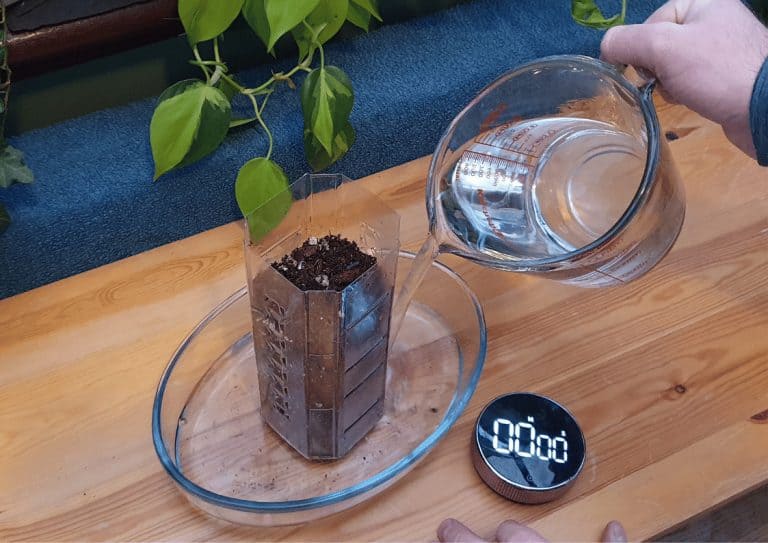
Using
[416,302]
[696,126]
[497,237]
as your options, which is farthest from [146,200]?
[696,126]

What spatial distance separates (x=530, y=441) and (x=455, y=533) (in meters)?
0.12

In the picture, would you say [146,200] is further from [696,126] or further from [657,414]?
[696,126]

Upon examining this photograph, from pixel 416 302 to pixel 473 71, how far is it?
16.2 inches

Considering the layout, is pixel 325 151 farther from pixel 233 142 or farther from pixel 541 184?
pixel 541 184

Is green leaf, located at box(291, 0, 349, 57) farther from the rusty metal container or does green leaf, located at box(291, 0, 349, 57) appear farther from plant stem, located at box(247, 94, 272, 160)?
the rusty metal container

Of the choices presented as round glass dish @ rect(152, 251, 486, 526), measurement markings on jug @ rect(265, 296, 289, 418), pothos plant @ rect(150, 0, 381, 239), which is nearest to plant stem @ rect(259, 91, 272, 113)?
pothos plant @ rect(150, 0, 381, 239)

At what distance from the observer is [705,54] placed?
0.70 meters

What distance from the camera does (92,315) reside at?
0.89 m

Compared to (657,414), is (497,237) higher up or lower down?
higher up

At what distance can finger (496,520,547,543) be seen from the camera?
686 millimetres

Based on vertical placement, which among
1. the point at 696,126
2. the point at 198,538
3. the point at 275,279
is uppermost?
the point at 275,279

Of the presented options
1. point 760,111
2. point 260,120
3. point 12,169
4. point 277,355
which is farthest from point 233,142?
point 760,111

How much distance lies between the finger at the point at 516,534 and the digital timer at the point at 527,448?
39mm

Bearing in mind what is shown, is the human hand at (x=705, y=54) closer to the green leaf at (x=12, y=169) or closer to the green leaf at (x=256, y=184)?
the green leaf at (x=256, y=184)
